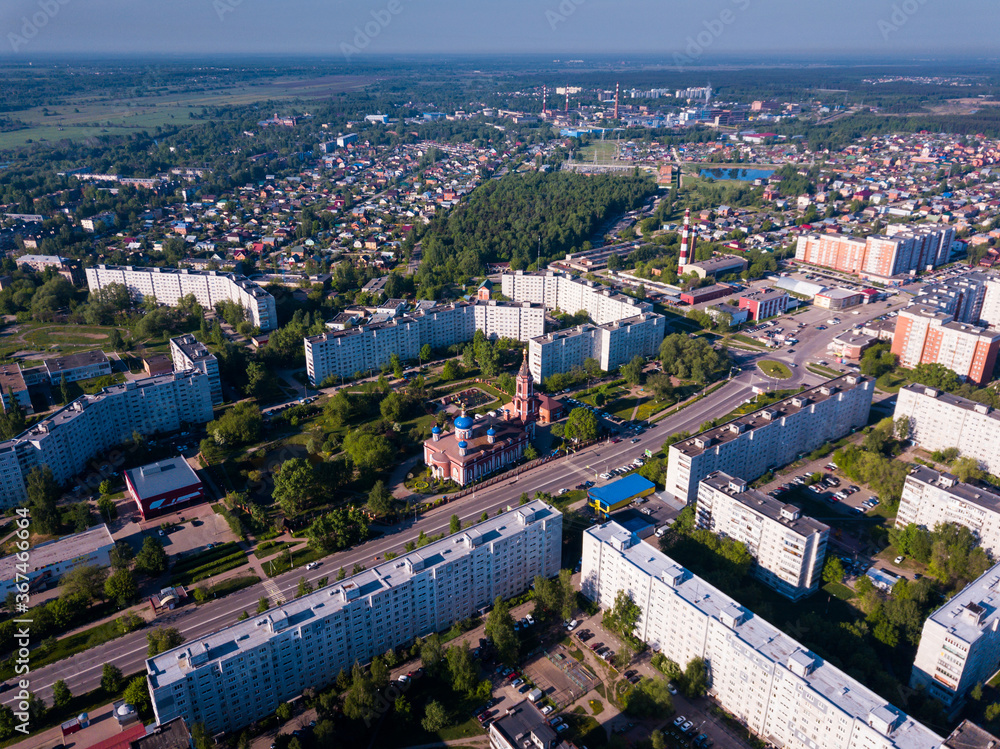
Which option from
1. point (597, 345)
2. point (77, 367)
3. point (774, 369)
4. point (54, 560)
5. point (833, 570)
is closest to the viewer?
point (833, 570)

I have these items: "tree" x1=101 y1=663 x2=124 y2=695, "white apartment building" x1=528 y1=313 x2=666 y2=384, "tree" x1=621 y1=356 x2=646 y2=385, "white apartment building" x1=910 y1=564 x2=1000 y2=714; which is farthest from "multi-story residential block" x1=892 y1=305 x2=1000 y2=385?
"tree" x1=101 y1=663 x2=124 y2=695

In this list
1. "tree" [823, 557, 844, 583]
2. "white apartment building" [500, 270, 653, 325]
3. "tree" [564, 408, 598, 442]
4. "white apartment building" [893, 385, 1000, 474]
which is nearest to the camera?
"tree" [823, 557, 844, 583]

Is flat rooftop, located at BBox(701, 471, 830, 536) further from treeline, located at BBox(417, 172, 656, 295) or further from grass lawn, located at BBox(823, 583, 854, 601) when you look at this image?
treeline, located at BBox(417, 172, 656, 295)

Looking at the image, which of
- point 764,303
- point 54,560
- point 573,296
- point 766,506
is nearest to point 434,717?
point 766,506

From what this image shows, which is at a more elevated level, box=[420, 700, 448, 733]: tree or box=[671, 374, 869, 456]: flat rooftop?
box=[671, 374, 869, 456]: flat rooftop

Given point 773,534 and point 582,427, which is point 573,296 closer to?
point 582,427

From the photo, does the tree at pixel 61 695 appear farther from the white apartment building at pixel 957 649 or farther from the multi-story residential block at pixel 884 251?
the multi-story residential block at pixel 884 251
